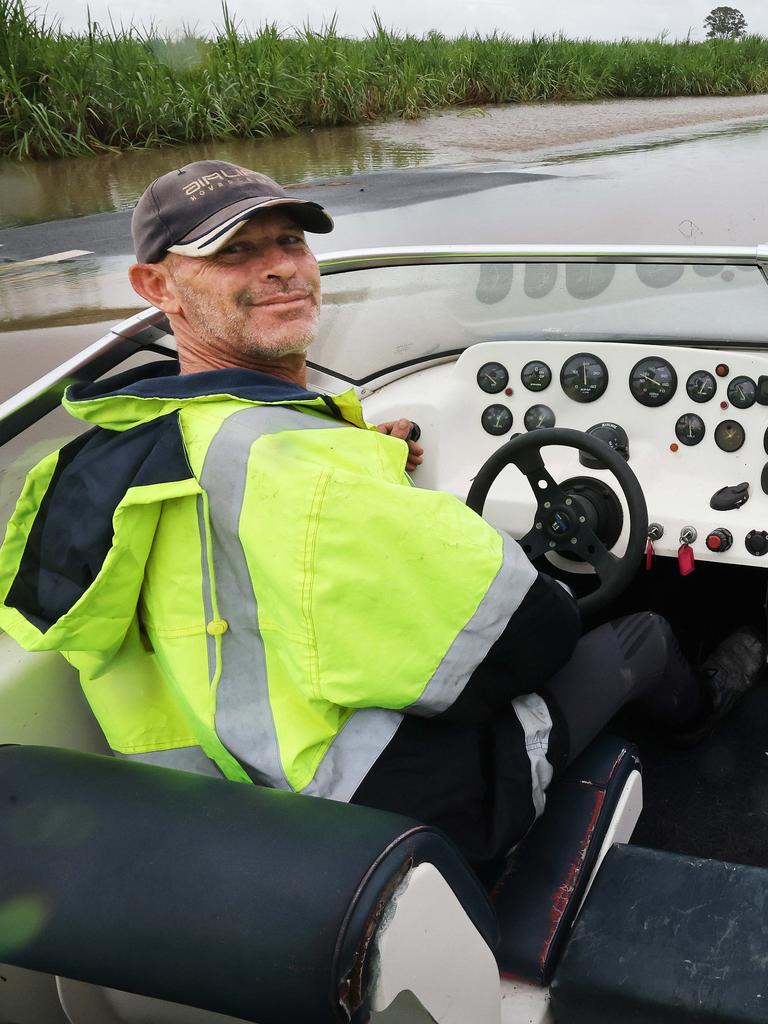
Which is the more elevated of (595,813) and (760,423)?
(760,423)

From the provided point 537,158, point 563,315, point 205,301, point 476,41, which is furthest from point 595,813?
point 537,158

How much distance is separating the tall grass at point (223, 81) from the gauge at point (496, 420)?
945cm

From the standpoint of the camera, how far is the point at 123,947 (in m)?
0.71

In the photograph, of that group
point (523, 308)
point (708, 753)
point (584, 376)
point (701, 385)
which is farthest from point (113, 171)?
point (708, 753)

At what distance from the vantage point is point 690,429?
2.23m

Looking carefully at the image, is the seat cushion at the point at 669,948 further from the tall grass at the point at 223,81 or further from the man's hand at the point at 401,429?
the tall grass at the point at 223,81

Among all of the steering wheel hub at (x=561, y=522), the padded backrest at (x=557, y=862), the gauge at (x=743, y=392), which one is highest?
the gauge at (x=743, y=392)

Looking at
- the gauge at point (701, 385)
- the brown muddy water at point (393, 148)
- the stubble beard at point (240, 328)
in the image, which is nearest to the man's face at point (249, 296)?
the stubble beard at point (240, 328)

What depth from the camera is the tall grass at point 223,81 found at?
1022 cm

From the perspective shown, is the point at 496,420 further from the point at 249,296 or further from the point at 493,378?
the point at 249,296

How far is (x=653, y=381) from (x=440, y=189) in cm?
1565

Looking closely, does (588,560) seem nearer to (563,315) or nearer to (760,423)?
(760,423)

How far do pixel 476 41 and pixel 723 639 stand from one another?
51.6ft

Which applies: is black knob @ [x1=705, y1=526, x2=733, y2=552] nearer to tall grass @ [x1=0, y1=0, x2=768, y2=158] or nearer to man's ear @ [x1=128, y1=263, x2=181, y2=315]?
man's ear @ [x1=128, y1=263, x2=181, y2=315]
